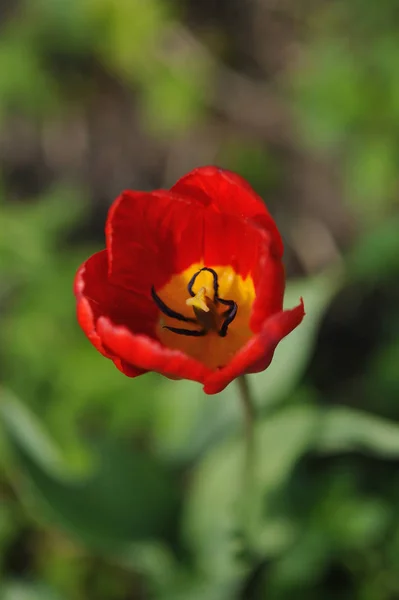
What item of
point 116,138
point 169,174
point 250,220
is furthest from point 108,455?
point 116,138

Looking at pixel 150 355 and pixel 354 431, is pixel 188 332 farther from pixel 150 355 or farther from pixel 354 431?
pixel 354 431

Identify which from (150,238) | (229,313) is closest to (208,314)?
(229,313)

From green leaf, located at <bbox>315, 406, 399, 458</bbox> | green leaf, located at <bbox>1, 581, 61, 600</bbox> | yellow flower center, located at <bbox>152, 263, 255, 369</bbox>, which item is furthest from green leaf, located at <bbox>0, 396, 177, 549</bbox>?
yellow flower center, located at <bbox>152, 263, 255, 369</bbox>

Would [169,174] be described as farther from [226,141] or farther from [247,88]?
[247,88]

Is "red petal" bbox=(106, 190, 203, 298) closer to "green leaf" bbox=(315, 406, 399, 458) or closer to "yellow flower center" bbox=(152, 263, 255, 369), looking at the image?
"yellow flower center" bbox=(152, 263, 255, 369)

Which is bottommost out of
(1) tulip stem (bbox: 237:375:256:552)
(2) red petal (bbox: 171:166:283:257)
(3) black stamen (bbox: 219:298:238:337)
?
(1) tulip stem (bbox: 237:375:256:552)

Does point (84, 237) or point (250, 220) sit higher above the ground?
point (250, 220)

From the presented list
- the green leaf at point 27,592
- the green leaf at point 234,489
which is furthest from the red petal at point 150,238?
the green leaf at point 27,592
